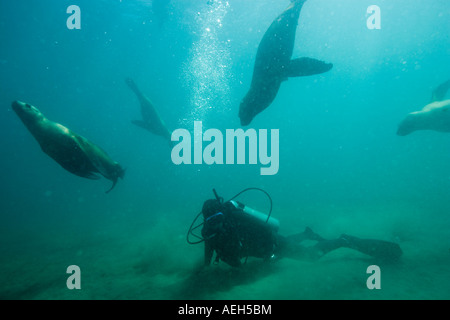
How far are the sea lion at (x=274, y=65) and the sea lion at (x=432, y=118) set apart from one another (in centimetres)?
649

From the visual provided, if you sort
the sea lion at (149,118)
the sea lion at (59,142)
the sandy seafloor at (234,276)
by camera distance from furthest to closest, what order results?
the sea lion at (149,118), the sandy seafloor at (234,276), the sea lion at (59,142)

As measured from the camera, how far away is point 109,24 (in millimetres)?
34938

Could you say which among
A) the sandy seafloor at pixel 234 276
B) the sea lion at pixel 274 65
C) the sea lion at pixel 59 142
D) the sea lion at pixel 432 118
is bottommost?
the sandy seafloor at pixel 234 276

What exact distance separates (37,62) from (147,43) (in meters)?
27.3

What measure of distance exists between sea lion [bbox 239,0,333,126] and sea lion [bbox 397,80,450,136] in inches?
255

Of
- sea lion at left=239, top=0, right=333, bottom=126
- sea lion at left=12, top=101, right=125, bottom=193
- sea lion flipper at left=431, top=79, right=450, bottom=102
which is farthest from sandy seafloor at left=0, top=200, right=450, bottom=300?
sea lion flipper at left=431, top=79, right=450, bottom=102

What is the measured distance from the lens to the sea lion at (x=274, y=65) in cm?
498

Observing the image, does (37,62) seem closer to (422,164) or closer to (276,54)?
(276,54)

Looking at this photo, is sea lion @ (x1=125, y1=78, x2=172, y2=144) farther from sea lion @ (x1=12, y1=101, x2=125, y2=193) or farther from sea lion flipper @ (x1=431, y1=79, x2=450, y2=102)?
sea lion flipper @ (x1=431, y1=79, x2=450, y2=102)

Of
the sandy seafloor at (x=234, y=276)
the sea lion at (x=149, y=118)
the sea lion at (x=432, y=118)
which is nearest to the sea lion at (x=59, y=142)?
the sandy seafloor at (x=234, y=276)

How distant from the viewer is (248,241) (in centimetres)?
518

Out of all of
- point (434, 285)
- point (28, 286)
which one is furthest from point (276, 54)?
point (28, 286)

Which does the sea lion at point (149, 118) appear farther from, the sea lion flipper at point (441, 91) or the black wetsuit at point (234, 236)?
the sea lion flipper at point (441, 91)

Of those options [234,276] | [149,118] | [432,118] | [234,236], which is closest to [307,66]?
[234,236]
